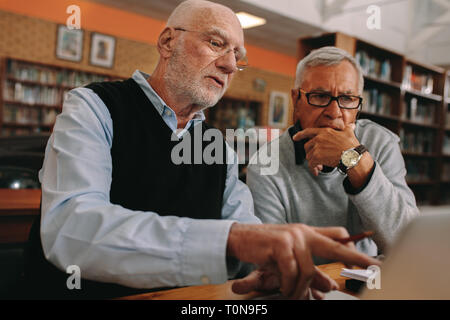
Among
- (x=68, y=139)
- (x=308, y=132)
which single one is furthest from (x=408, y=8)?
(x=68, y=139)

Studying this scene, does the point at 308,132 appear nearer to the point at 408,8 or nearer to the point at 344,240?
the point at 344,240

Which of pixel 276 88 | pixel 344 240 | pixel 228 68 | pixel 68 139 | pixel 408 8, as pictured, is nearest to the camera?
pixel 344 240

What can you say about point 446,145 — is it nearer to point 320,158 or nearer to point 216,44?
point 320,158

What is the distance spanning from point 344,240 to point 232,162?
0.81 meters

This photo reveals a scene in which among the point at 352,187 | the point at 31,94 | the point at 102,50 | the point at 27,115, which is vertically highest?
the point at 102,50

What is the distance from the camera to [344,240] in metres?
0.56

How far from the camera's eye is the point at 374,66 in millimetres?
4754

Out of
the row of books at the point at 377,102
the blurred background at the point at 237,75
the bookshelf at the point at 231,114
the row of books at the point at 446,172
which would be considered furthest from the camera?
the bookshelf at the point at 231,114

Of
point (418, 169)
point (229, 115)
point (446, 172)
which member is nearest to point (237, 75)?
point (229, 115)

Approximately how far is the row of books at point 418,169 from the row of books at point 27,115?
575cm

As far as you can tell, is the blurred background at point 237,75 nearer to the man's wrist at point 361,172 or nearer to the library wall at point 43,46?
the library wall at point 43,46

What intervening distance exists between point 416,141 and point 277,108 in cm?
355

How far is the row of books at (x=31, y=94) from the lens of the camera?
552 cm

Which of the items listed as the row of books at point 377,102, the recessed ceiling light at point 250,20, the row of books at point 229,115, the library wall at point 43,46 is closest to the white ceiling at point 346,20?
the recessed ceiling light at point 250,20
